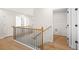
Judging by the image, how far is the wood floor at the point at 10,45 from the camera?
155cm

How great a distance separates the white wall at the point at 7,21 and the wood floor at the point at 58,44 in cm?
71

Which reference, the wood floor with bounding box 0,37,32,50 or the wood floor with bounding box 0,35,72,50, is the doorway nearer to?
the wood floor with bounding box 0,35,72,50

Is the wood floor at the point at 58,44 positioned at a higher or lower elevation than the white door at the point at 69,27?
lower

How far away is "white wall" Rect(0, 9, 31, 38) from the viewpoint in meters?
1.51

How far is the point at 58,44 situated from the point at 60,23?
0.39 m

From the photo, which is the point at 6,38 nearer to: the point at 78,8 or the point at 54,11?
the point at 54,11

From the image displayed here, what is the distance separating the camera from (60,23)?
155 cm

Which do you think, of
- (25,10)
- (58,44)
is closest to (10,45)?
(25,10)

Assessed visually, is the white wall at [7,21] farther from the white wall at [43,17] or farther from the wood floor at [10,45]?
the white wall at [43,17]

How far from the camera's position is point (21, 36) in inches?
64.9

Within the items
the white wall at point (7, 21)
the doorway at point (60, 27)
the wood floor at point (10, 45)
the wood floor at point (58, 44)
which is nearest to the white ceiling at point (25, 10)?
the white wall at point (7, 21)
